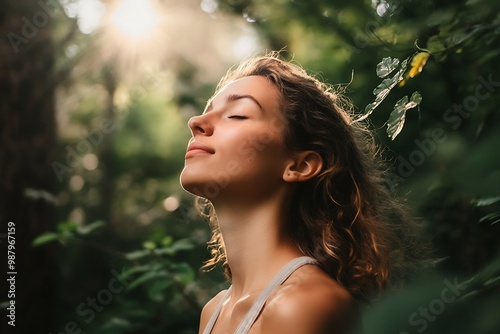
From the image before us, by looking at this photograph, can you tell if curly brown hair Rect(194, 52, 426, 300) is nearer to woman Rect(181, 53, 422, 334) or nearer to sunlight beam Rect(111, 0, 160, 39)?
woman Rect(181, 53, 422, 334)

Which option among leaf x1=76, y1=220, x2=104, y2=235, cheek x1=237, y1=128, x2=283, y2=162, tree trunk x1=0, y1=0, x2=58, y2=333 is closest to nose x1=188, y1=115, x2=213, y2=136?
cheek x1=237, y1=128, x2=283, y2=162

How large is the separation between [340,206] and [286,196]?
0.75 ft

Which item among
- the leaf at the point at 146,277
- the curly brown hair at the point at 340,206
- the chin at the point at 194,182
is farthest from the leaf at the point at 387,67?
the leaf at the point at 146,277

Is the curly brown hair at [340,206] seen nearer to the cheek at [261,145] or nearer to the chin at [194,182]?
the cheek at [261,145]

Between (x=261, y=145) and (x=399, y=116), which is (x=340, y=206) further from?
(x=399, y=116)

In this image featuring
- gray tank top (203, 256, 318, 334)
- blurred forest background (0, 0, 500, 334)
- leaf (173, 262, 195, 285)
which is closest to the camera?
blurred forest background (0, 0, 500, 334)

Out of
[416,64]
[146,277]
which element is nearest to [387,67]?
[416,64]

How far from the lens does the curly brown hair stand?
81.9 inches

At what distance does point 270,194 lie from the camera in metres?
2.04

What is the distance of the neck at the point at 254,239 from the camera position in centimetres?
197

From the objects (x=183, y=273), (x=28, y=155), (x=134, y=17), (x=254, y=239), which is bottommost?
(x=183, y=273)

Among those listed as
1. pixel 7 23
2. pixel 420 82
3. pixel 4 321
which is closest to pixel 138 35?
pixel 7 23

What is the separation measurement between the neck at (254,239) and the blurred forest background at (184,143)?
1.57 feet

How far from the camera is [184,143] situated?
8.86m
